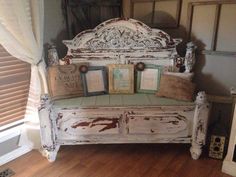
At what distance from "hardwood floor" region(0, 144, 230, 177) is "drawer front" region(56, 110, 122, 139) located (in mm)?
265

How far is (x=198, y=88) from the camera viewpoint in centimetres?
260

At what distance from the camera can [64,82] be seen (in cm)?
230

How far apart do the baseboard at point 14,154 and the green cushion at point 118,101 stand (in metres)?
0.66

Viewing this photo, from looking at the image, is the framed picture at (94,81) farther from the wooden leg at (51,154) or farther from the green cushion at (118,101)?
the wooden leg at (51,154)

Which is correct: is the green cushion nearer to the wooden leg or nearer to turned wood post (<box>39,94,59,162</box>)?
turned wood post (<box>39,94,59,162</box>)

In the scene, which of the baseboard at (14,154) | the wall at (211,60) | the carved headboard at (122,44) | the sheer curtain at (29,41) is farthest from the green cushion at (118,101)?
the baseboard at (14,154)

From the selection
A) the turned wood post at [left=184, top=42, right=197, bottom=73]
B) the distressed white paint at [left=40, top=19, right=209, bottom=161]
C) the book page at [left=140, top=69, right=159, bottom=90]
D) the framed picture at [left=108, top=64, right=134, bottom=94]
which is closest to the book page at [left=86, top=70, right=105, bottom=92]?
the framed picture at [left=108, top=64, right=134, bottom=94]

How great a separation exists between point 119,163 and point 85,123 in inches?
19.7

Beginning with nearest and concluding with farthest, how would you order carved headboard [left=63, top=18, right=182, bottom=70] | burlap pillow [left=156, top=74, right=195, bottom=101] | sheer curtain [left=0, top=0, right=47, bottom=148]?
sheer curtain [left=0, top=0, right=47, bottom=148] < burlap pillow [left=156, top=74, right=195, bottom=101] < carved headboard [left=63, top=18, right=182, bottom=70]

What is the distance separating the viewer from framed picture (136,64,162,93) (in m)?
2.42

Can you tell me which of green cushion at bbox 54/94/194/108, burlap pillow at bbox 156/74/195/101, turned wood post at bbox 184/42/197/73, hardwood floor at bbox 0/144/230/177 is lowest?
hardwood floor at bbox 0/144/230/177

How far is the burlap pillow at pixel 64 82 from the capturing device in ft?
7.47

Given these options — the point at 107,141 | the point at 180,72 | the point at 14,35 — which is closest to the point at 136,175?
the point at 107,141

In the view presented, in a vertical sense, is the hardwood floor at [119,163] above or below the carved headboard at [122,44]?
below
